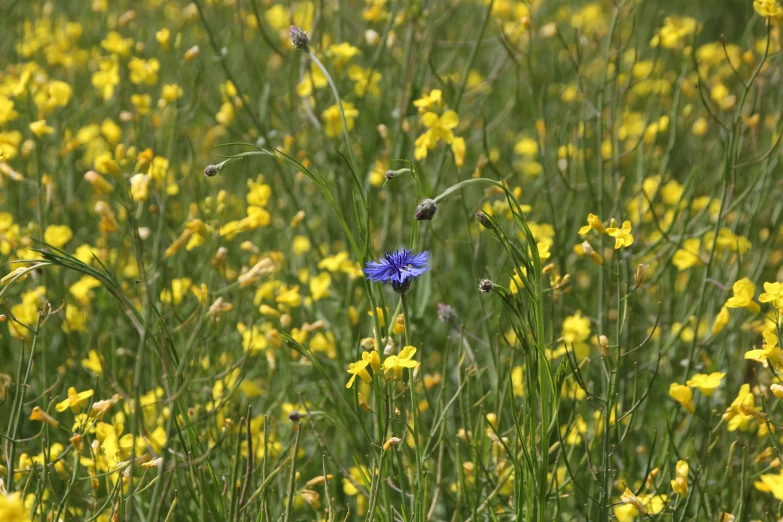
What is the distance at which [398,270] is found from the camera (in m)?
1.53

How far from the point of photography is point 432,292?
115 inches

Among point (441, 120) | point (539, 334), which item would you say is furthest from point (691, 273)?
point (539, 334)

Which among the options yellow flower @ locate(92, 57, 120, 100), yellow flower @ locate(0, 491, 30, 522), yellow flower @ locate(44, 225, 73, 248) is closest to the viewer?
yellow flower @ locate(0, 491, 30, 522)

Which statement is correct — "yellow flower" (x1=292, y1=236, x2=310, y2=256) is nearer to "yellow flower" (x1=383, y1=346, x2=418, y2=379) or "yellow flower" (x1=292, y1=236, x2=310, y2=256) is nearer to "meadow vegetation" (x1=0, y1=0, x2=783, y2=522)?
"meadow vegetation" (x1=0, y1=0, x2=783, y2=522)

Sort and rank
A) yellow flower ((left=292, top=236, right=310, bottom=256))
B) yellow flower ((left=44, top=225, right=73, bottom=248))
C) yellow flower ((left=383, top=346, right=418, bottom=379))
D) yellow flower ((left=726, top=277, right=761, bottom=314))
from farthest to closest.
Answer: yellow flower ((left=292, top=236, right=310, bottom=256))
yellow flower ((left=44, top=225, right=73, bottom=248))
yellow flower ((left=726, top=277, right=761, bottom=314))
yellow flower ((left=383, top=346, right=418, bottom=379))

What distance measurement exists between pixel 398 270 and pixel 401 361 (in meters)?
0.18

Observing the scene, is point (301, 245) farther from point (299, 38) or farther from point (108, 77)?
point (299, 38)

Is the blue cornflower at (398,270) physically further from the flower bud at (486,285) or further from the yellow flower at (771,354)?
the yellow flower at (771,354)

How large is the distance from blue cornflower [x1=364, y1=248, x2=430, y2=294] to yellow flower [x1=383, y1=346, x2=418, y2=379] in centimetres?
11

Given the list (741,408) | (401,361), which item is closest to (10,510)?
(401,361)

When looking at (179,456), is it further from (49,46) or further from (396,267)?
(49,46)

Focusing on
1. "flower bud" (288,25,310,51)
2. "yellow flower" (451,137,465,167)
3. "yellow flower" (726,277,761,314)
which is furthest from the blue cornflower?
"yellow flower" (451,137,465,167)

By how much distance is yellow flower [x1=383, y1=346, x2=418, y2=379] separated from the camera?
57.7 inches

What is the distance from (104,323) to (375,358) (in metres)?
1.70
